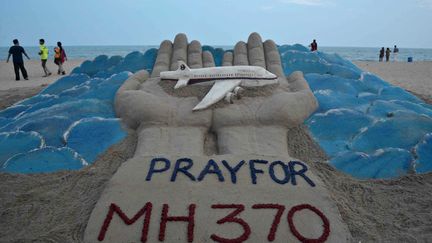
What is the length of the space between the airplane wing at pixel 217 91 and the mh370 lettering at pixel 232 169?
4.15ft

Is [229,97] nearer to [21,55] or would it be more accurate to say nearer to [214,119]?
[214,119]

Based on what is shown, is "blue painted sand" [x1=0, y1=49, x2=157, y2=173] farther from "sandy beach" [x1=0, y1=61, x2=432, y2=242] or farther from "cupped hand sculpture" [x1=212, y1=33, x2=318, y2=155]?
"cupped hand sculpture" [x1=212, y1=33, x2=318, y2=155]

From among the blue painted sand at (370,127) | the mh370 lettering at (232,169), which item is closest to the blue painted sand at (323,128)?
the blue painted sand at (370,127)

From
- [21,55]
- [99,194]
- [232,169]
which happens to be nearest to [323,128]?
[232,169]

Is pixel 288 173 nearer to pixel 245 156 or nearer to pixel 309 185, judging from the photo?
pixel 309 185

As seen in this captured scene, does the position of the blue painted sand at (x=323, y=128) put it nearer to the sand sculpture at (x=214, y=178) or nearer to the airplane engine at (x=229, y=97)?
the sand sculpture at (x=214, y=178)

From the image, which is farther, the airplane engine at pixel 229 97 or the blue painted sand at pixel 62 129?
the airplane engine at pixel 229 97

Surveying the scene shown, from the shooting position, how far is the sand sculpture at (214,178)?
3.15 meters

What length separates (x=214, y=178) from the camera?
3.79 meters

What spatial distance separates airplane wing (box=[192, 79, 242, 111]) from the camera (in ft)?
17.0

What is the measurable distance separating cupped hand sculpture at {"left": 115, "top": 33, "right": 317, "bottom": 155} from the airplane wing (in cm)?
10

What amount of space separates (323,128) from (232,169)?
1913 mm

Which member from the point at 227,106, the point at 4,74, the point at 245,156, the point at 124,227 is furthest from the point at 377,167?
the point at 4,74

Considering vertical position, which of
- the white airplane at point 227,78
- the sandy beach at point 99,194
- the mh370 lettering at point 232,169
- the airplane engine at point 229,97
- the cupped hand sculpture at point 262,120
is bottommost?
the sandy beach at point 99,194
